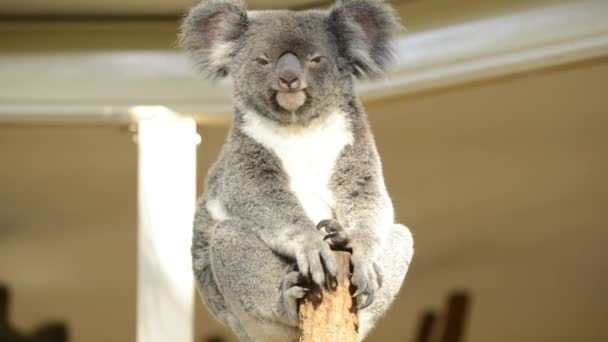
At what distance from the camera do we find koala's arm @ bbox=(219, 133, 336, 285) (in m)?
3.67

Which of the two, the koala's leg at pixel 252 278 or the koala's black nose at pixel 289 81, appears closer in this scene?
the koala's black nose at pixel 289 81

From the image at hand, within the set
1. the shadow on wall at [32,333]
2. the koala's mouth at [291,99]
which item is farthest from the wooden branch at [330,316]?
the shadow on wall at [32,333]

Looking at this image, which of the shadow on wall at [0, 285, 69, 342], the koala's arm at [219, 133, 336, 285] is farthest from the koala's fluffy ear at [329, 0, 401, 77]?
the shadow on wall at [0, 285, 69, 342]

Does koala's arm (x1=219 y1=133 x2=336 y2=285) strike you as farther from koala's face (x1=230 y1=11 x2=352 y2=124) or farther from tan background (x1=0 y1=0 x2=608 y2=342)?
tan background (x1=0 y1=0 x2=608 y2=342)

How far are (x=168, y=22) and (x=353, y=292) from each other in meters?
3.58

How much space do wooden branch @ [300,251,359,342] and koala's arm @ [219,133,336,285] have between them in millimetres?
70

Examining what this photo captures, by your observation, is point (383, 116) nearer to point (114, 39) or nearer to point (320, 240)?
point (114, 39)

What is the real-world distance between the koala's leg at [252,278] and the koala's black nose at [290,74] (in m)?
0.51

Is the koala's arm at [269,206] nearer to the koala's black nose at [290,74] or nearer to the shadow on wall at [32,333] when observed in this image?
the koala's black nose at [290,74]

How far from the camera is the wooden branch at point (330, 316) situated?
3.53 meters

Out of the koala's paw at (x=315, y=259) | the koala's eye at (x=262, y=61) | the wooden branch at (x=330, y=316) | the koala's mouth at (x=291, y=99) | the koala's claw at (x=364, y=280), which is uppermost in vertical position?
the koala's eye at (x=262, y=61)

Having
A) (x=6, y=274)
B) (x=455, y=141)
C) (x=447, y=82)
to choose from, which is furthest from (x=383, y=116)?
(x=6, y=274)

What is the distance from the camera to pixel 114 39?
22.7 ft

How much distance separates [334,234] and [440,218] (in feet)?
20.3
